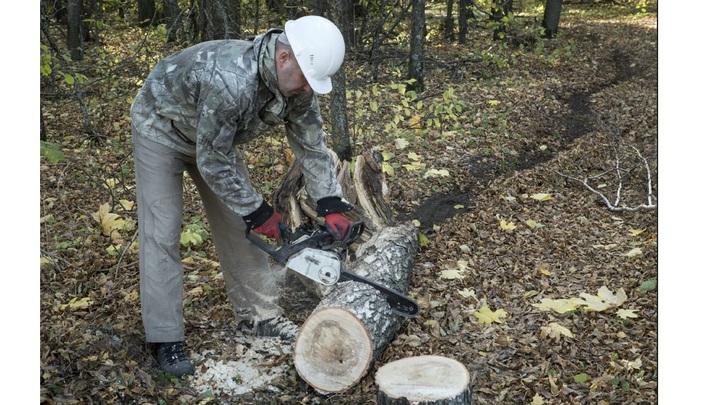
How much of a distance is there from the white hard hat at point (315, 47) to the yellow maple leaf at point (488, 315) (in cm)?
198

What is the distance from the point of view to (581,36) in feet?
56.3

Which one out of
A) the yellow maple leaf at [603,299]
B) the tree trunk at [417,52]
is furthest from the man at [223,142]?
the tree trunk at [417,52]

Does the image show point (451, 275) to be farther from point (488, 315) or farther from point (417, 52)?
point (417, 52)

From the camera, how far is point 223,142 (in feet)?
10.9

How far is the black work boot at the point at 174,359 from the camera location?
3.71 metres

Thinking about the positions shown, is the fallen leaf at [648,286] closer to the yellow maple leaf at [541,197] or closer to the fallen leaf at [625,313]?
the fallen leaf at [625,313]

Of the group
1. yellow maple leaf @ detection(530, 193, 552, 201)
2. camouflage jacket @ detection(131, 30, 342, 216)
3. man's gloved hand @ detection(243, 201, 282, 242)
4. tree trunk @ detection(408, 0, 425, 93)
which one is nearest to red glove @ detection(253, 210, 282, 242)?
man's gloved hand @ detection(243, 201, 282, 242)

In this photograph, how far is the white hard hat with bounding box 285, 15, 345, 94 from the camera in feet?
10.3

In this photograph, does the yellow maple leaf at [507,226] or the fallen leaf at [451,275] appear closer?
the fallen leaf at [451,275]

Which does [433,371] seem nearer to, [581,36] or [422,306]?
[422,306]

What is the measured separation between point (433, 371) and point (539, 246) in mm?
2760

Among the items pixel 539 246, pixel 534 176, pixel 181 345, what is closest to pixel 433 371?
pixel 181 345

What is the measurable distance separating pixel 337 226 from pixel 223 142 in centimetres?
81

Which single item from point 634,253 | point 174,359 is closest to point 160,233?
point 174,359
